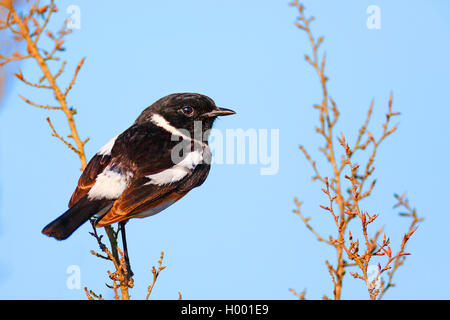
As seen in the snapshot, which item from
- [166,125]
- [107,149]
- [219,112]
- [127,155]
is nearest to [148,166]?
[127,155]

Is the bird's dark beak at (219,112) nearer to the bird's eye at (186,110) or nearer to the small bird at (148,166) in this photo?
the small bird at (148,166)

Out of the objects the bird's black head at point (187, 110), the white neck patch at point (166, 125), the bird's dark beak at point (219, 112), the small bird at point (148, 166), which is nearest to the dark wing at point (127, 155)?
the small bird at point (148, 166)

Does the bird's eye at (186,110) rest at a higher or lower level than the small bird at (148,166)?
higher

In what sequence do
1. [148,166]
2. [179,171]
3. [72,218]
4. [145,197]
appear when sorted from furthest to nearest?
[179,171], [148,166], [145,197], [72,218]

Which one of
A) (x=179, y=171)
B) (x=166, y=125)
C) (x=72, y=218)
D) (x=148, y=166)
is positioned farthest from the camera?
(x=166, y=125)

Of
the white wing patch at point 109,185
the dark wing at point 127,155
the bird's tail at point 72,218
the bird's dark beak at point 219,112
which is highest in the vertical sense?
the bird's dark beak at point 219,112

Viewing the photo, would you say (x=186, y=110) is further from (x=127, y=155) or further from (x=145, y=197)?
(x=145, y=197)

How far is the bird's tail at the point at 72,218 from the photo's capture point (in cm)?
452

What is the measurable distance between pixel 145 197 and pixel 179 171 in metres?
0.61

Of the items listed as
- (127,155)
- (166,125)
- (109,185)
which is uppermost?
(166,125)

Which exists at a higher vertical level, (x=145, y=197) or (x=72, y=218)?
(x=145, y=197)

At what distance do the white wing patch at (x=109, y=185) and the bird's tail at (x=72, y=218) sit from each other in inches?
2.9

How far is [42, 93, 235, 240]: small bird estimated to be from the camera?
485 centimetres

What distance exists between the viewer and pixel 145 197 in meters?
5.06
